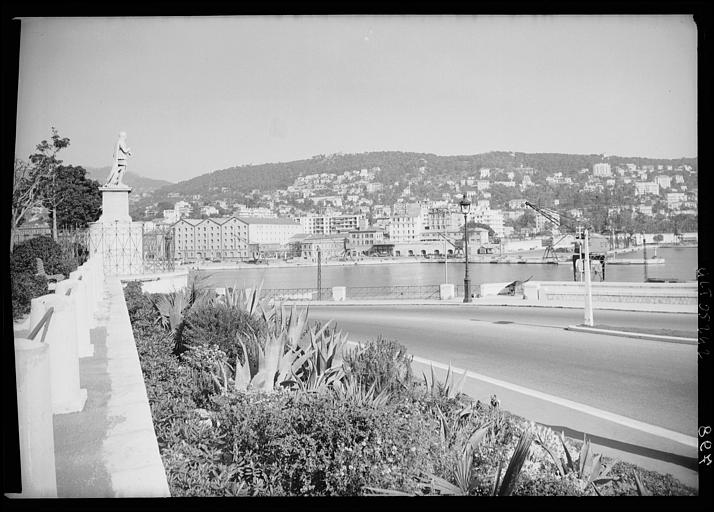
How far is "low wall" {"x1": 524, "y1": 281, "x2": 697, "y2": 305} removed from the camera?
30.8ft

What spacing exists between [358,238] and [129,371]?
12.1 metres

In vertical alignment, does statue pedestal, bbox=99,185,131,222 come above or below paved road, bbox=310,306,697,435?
above

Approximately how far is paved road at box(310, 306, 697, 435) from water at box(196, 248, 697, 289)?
0.86 m

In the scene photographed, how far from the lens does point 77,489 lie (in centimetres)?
252

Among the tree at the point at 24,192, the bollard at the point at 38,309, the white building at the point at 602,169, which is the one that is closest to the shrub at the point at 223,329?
the bollard at the point at 38,309

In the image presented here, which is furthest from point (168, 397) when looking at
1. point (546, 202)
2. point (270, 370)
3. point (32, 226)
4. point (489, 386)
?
point (546, 202)

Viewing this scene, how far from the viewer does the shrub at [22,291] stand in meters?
4.65

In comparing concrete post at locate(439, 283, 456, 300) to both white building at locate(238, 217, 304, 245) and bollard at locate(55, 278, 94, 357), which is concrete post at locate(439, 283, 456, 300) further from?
bollard at locate(55, 278, 94, 357)

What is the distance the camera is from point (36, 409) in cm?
229

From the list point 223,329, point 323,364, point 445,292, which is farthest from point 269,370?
point 445,292

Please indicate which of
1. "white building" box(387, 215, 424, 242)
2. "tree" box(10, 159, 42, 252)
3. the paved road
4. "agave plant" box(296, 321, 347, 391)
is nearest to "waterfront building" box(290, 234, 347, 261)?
"white building" box(387, 215, 424, 242)

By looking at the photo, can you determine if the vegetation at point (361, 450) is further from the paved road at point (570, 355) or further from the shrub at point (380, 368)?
the paved road at point (570, 355)

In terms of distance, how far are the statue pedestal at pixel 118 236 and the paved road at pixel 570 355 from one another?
13.4ft

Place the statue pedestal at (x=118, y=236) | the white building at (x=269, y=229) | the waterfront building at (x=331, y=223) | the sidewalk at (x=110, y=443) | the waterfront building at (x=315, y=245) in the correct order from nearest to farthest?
the sidewalk at (x=110, y=443) → the white building at (x=269, y=229) → the statue pedestal at (x=118, y=236) → the waterfront building at (x=331, y=223) → the waterfront building at (x=315, y=245)
